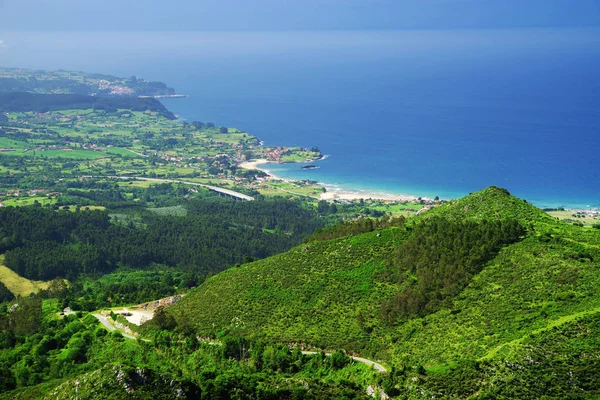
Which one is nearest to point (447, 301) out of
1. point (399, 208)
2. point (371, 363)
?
point (371, 363)

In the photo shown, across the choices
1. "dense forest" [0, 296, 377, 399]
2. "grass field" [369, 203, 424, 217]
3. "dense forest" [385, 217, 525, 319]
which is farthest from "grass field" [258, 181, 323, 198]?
"dense forest" [385, 217, 525, 319]

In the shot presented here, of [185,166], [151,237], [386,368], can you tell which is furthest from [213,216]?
[386,368]

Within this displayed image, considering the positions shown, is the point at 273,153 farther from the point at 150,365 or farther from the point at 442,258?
the point at 150,365

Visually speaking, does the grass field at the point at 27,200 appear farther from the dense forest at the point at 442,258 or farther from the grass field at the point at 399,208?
the dense forest at the point at 442,258

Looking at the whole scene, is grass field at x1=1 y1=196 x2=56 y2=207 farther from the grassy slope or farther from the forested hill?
the grassy slope

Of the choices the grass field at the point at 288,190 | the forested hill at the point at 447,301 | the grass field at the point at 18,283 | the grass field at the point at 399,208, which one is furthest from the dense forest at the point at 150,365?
the grass field at the point at 288,190

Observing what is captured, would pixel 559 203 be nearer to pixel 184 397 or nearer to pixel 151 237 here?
pixel 151 237
